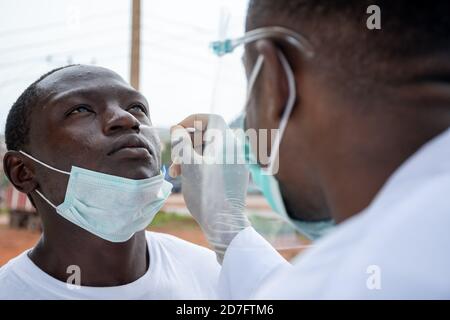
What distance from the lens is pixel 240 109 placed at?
1.17m

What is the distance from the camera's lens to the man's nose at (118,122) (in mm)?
1828

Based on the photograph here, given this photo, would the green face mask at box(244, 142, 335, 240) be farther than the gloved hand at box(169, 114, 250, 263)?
No

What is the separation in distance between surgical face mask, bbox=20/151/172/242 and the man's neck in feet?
0.18

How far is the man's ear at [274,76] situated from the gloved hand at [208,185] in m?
0.54

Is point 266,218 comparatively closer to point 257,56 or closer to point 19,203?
point 257,56

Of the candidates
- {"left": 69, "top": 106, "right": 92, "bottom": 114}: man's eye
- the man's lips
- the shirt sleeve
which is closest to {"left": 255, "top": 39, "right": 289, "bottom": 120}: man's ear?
the shirt sleeve

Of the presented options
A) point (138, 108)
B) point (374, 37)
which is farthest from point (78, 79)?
point (374, 37)

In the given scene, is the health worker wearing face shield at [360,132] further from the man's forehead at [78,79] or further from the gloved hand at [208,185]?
the man's forehead at [78,79]

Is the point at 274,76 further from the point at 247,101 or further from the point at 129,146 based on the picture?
the point at 129,146

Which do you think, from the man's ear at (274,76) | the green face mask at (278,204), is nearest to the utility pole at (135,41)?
the green face mask at (278,204)

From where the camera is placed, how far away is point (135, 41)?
7.02 m

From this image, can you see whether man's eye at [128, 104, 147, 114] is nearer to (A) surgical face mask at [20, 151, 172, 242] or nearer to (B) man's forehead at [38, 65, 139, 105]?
(B) man's forehead at [38, 65, 139, 105]

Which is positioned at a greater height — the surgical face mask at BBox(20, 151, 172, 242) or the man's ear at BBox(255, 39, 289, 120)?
the man's ear at BBox(255, 39, 289, 120)

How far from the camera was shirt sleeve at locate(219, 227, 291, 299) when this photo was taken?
157cm
